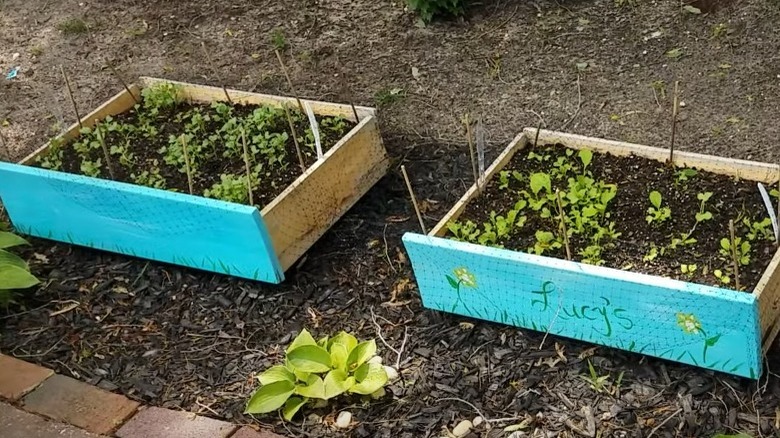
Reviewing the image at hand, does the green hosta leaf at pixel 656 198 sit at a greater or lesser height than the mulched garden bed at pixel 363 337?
greater

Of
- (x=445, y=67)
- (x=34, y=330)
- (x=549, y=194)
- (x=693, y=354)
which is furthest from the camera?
(x=445, y=67)

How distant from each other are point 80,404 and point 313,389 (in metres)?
0.72

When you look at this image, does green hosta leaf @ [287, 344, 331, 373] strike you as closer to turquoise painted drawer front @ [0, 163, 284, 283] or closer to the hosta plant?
the hosta plant

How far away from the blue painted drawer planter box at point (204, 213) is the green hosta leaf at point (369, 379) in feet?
1.79

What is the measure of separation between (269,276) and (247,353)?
0.89 ft

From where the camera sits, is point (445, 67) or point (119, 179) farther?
point (445, 67)

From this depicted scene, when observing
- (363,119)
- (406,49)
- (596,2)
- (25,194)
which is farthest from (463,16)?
(25,194)

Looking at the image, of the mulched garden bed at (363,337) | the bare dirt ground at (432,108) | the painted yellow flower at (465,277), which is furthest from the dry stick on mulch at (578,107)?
the painted yellow flower at (465,277)

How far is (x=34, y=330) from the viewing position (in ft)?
10.1

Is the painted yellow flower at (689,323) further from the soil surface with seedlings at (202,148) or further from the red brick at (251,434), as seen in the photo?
the soil surface with seedlings at (202,148)

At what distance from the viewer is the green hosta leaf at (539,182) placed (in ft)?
9.23

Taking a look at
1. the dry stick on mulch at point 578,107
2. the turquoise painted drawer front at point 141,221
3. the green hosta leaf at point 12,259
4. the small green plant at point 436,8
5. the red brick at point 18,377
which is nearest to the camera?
the red brick at point 18,377

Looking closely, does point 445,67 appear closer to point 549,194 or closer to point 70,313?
point 549,194

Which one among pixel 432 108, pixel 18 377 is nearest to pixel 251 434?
pixel 18 377
